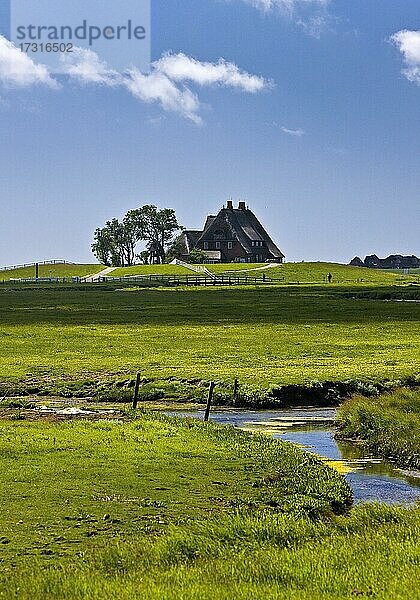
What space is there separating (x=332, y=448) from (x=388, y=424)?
2.59m

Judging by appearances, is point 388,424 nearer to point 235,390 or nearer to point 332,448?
point 332,448

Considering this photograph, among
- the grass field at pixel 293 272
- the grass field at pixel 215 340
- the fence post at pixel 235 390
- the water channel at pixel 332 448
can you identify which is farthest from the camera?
the grass field at pixel 293 272

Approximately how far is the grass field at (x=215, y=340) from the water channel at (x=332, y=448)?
4.09m

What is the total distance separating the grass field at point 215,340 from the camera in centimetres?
4438

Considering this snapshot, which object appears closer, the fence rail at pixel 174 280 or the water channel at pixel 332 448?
the water channel at pixel 332 448

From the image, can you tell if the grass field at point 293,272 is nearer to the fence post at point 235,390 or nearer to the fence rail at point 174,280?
the fence rail at point 174,280

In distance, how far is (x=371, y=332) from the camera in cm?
6375

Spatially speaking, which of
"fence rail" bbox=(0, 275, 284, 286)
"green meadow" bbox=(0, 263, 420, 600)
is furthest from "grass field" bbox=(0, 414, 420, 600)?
"fence rail" bbox=(0, 275, 284, 286)

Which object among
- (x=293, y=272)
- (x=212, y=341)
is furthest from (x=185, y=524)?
(x=293, y=272)

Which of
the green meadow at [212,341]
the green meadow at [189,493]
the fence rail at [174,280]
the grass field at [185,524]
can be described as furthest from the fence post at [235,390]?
the fence rail at [174,280]

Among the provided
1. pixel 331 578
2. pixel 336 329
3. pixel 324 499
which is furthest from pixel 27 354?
pixel 331 578

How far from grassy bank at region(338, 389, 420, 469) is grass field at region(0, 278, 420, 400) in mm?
6836

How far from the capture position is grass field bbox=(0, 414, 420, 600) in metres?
13.1

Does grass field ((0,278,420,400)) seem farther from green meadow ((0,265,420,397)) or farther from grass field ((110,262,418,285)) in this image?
grass field ((110,262,418,285))
